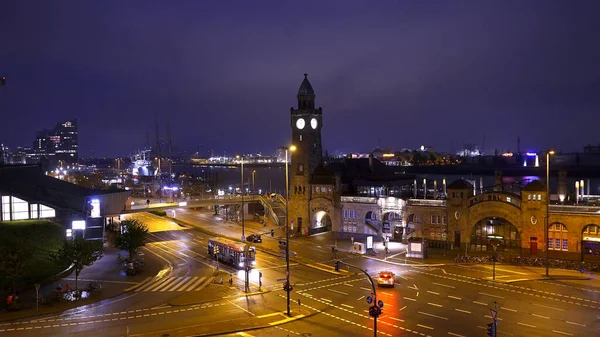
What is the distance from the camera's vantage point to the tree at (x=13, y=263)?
47.5 meters

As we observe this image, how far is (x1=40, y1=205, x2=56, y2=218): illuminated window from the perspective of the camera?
7581 centimetres

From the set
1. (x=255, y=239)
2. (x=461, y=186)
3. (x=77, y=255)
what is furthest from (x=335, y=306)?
(x=255, y=239)

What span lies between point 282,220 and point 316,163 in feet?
61.9

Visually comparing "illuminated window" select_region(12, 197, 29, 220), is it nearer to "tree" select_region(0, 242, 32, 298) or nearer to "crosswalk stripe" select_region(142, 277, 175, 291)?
"tree" select_region(0, 242, 32, 298)

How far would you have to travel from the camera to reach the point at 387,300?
160 ft

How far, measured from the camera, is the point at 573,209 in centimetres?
6706

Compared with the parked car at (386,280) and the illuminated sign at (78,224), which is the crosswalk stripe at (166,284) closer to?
the parked car at (386,280)

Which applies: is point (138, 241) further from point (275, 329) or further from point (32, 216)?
point (275, 329)

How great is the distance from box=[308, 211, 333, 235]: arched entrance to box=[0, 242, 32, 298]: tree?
165 feet

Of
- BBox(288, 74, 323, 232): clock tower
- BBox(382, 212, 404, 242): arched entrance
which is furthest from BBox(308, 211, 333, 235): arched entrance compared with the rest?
BBox(382, 212, 404, 242): arched entrance

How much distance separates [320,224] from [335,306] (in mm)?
48058

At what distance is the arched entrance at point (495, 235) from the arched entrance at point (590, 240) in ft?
26.4

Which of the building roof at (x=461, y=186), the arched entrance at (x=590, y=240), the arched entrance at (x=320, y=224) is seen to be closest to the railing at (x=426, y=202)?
the building roof at (x=461, y=186)

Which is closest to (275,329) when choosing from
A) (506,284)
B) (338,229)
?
(506,284)
